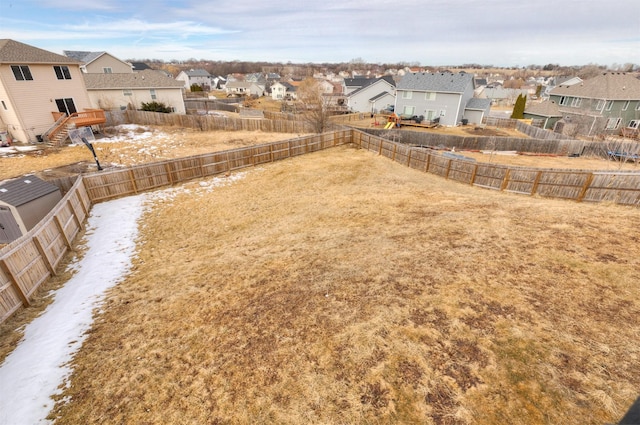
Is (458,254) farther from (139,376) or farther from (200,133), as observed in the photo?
(200,133)

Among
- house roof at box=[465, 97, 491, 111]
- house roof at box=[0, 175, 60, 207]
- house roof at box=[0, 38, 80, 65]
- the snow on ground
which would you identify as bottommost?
the snow on ground

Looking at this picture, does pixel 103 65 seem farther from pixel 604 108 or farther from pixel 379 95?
pixel 604 108

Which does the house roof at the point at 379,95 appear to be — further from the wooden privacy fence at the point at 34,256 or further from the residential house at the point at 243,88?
the wooden privacy fence at the point at 34,256

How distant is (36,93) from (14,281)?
27625mm

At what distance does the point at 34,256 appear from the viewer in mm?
8625

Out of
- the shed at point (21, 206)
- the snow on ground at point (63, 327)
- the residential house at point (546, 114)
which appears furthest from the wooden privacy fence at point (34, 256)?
the residential house at point (546, 114)

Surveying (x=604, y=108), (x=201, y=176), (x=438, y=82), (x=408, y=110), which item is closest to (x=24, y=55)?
(x=201, y=176)

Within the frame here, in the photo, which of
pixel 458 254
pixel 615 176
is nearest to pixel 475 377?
pixel 458 254

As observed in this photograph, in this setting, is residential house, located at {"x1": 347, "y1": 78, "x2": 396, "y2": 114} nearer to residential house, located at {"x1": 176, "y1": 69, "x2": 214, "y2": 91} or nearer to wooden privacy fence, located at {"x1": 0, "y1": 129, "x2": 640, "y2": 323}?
wooden privacy fence, located at {"x1": 0, "y1": 129, "x2": 640, "y2": 323}

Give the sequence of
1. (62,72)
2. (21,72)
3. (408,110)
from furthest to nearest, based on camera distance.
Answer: (408,110) → (62,72) → (21,72)

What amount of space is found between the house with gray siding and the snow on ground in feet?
144

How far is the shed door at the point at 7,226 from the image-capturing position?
38.3ft

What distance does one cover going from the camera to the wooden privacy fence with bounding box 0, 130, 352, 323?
7.73 metres

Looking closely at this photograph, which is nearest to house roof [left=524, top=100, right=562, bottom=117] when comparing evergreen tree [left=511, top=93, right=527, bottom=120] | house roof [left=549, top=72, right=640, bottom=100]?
evergreen tree [left=511, top=93, right=527, bottom=120]
